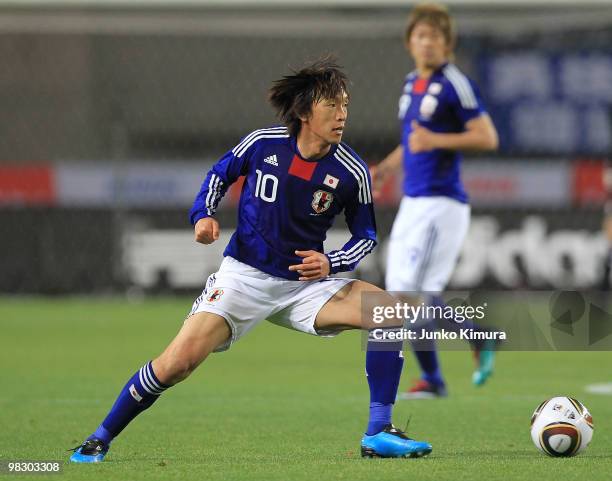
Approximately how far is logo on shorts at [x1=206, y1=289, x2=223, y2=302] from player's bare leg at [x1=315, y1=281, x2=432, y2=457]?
0.46m

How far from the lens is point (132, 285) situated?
18438mm

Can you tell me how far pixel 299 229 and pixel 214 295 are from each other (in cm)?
50

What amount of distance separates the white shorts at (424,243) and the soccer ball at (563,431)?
2720mm

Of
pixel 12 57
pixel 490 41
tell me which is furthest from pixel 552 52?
pixel 12 57

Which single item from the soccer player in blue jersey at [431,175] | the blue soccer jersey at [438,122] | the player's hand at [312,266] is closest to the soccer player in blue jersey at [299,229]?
the player's hand at [312,266]

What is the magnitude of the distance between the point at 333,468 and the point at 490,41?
13.8m

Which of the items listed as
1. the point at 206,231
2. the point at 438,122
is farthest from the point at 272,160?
the point at 438,122

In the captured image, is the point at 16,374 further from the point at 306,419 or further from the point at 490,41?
the point at 490,41

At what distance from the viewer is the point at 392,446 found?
18.8 ft

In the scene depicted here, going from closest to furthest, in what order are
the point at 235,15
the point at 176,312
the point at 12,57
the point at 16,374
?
1. the point at 16,374
2. the point at 176,312
3. the point at 235,15
4. the point at 12,57

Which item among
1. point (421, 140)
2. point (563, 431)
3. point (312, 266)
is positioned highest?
point (421, 140)

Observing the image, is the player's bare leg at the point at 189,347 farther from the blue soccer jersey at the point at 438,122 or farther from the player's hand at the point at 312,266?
the blue soccer jersey at the point at 438,122

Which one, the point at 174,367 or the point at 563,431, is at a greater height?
the point at 174,367

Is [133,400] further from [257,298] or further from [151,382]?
[257,298]
